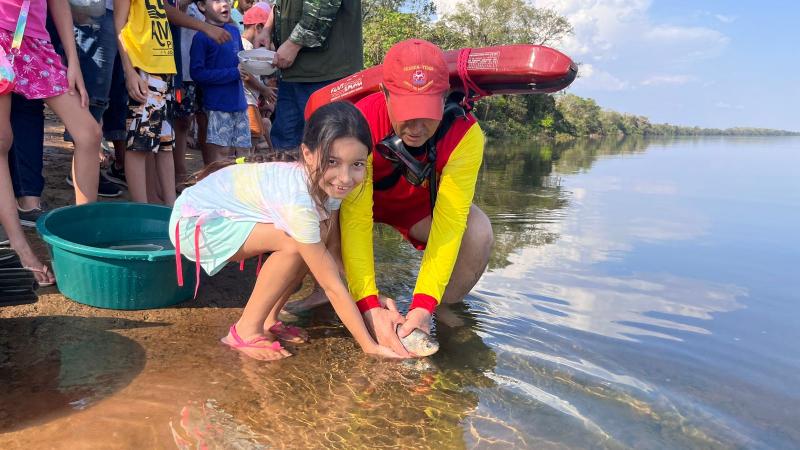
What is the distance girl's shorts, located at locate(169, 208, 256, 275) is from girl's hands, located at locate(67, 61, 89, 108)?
0.93 metres

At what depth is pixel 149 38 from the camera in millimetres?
3295

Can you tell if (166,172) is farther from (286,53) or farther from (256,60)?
(256,60)

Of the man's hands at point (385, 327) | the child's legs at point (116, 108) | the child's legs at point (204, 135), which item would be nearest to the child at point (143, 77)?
the child's legs at point (116, 108)

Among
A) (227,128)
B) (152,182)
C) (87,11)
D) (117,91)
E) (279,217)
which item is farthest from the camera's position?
(227,128)

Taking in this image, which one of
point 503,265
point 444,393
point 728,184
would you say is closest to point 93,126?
point 444,393

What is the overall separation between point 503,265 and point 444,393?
2.17 m

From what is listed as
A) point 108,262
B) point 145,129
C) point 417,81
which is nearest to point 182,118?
point 145,129

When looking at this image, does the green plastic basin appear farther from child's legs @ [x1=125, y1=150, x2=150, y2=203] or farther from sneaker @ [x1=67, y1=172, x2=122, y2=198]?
sneaker @ [x1=67, y1=172, x2=122, y2=198]

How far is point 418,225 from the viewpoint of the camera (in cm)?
295

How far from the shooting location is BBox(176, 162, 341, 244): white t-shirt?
2.12 metres

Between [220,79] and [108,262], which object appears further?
[220,79]

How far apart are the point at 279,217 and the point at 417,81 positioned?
721 mm

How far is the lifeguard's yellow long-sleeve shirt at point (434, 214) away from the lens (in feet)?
8.11

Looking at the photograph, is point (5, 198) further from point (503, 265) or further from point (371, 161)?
point (503, 265)
